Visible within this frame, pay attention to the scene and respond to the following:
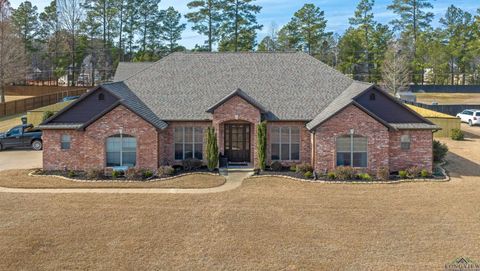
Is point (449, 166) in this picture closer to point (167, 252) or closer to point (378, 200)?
point (378, 200)

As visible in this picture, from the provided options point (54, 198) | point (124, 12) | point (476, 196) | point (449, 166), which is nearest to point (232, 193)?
point (54, 198)

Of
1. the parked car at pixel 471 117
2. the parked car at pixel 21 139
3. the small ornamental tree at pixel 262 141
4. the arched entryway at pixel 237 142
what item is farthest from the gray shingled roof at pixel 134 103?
the parked car at pixel 471 117

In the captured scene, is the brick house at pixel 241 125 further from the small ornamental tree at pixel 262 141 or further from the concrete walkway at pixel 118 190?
the concrete walkway at pixel 118 190

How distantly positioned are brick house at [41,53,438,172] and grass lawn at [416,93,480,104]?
4712cm

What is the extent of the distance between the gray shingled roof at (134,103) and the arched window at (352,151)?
956cm

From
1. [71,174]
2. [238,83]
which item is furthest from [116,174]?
[238,83]

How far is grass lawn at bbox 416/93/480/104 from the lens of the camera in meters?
66.2

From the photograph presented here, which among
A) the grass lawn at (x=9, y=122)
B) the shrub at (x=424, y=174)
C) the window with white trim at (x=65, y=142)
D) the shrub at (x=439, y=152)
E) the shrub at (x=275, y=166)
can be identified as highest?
the grass lawn at (x=9, y=122)

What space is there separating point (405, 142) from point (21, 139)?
26.1 m

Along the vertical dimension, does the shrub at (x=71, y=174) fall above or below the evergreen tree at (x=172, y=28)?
below

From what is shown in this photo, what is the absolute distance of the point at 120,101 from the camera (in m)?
21.6

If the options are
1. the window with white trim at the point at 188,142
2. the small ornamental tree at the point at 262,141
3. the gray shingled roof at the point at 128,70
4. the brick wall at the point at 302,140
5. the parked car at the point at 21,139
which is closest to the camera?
the small ornamental tree at the point at 262,141

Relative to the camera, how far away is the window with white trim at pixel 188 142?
23.6 metres
